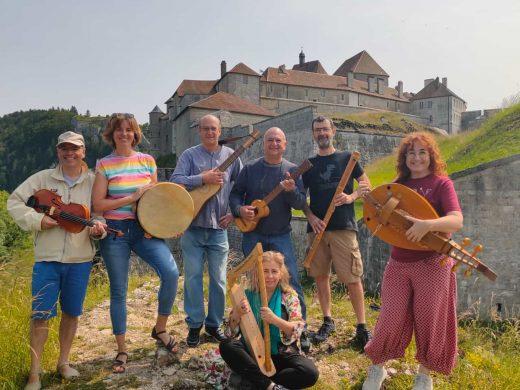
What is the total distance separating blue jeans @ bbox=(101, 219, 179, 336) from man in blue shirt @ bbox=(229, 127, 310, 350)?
786 millimetres

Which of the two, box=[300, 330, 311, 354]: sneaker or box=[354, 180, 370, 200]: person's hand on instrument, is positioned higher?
box=[354, 180, 370, 200]: person's hand on instrument

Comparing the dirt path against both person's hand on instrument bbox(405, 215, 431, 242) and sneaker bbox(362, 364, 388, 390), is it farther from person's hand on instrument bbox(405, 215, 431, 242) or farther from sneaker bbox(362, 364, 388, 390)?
person's hand on instrument bbox(405, 215, 431, 242)

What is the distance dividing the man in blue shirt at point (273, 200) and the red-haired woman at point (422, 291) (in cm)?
95

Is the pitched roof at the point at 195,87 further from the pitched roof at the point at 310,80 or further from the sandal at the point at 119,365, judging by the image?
the sandal at the point at 119,365

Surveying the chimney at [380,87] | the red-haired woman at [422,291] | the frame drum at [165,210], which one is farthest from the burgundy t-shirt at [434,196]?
the chimney at [380,87]

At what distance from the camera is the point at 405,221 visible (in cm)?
299

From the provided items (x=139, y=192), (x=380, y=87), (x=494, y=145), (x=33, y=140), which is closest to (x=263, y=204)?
(x=139, y=192)

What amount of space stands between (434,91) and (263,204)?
199ft

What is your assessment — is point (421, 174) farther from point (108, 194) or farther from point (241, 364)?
point (108, 194)

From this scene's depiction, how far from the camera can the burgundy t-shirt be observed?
3044 millimetres

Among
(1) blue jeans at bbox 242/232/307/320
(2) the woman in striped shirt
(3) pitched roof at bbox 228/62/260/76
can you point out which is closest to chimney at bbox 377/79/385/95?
(3) pitched roof at bbox 228/62/260/76

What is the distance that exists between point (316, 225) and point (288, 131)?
76.1 feet

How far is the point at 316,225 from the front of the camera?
3941mm

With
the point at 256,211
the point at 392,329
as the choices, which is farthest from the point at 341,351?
the point at 256,211
